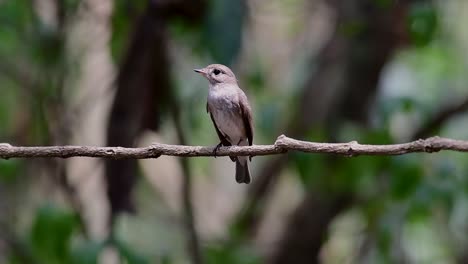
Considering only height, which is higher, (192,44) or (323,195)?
(192,44)

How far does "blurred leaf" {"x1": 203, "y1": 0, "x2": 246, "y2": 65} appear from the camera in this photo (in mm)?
4715

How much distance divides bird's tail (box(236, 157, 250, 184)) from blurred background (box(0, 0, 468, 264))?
11.3 inches

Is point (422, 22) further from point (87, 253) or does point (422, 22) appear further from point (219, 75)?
point (87, 253)

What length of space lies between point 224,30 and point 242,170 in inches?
36.3

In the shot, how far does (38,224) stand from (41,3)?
10.5 ft

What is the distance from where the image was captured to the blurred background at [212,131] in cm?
523

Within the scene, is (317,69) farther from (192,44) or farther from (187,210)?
(187,210)

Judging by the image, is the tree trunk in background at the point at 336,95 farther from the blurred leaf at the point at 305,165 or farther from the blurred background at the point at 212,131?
the blurred leaf at the point at 305,165

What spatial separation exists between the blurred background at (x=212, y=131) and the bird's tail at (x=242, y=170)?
29 centimetres

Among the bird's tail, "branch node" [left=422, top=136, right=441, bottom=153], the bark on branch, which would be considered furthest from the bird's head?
"branch node" [left=422, top=136, right=441, bottom=153]

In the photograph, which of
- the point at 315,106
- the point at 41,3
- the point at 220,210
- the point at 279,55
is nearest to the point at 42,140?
the point at 41,3

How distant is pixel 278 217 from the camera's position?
812 cm

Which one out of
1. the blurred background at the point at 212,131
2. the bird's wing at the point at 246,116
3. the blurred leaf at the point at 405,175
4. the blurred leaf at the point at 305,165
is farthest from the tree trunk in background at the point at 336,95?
the bird's wing at the point at 246,116

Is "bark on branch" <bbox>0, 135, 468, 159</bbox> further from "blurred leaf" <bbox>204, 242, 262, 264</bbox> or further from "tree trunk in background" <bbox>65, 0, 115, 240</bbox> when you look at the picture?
"tree trunk in background" <bbox>65, 0, 115, 240</bbox>
